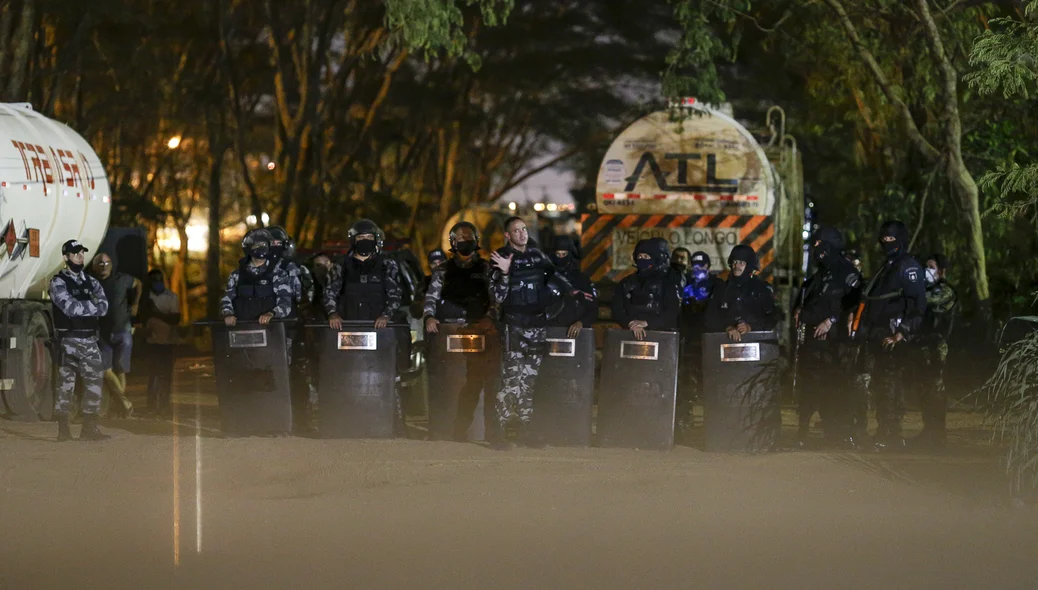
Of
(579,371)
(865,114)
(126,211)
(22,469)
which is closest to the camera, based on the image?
(22,469)

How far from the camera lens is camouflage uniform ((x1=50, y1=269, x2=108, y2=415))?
42.3 ft

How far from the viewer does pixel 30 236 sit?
14984 millimetres

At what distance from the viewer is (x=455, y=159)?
127 feet

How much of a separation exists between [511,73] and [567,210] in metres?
24.4

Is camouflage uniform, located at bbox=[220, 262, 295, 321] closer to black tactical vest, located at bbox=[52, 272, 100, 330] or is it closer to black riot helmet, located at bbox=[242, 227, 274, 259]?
black riot helmet, located at bbox=[242, 227, 274, 259]

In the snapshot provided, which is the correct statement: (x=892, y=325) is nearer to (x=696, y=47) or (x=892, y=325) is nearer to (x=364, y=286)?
(x=364, y=286)

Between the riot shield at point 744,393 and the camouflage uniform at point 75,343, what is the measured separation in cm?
503

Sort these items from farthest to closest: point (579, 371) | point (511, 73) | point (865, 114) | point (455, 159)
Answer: point (455, 159) → point (511, 73) → point (865, 114) → point (579, 371)

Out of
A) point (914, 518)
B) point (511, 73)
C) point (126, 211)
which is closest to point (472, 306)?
point (914, 518)

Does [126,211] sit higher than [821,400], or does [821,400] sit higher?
[126,211]

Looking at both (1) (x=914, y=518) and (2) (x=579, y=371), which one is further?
(2) (x=579, y=371)

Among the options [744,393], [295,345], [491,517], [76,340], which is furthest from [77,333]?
[744,393]

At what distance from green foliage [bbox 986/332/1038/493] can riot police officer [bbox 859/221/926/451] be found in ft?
8.00

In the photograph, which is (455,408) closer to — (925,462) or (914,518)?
(925,462)
